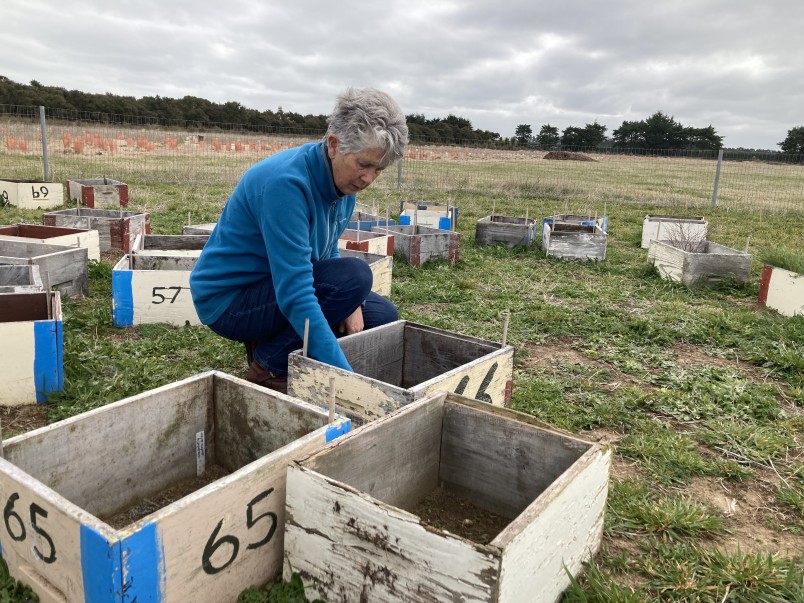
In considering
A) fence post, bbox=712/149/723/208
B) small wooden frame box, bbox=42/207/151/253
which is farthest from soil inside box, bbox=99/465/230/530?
fence post, bbox=712/149/723/208

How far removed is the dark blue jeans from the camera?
2.98 metres

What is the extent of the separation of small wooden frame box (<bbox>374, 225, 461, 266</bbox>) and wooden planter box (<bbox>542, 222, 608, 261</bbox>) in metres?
1.39

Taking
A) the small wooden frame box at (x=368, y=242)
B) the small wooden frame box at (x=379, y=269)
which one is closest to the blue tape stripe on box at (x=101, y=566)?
the small wooden frame box at (x=379, y=269)

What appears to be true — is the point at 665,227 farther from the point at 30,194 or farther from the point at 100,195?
the point at 30,194

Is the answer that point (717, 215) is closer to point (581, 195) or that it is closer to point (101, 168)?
point (581, 195)

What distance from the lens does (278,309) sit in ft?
9.69

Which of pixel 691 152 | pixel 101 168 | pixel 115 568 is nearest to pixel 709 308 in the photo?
pixel 115 568

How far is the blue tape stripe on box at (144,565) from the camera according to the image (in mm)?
1527

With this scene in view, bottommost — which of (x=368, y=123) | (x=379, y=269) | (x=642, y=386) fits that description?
(x=642, y=386)

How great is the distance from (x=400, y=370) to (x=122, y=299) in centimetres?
254

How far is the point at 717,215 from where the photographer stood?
15.0 meters

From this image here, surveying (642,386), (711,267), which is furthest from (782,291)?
(642,386)

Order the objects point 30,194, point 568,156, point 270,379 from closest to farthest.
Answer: point 270,379 < point 30,194 < point 568,156

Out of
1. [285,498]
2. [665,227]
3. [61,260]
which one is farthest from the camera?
[665,227]
